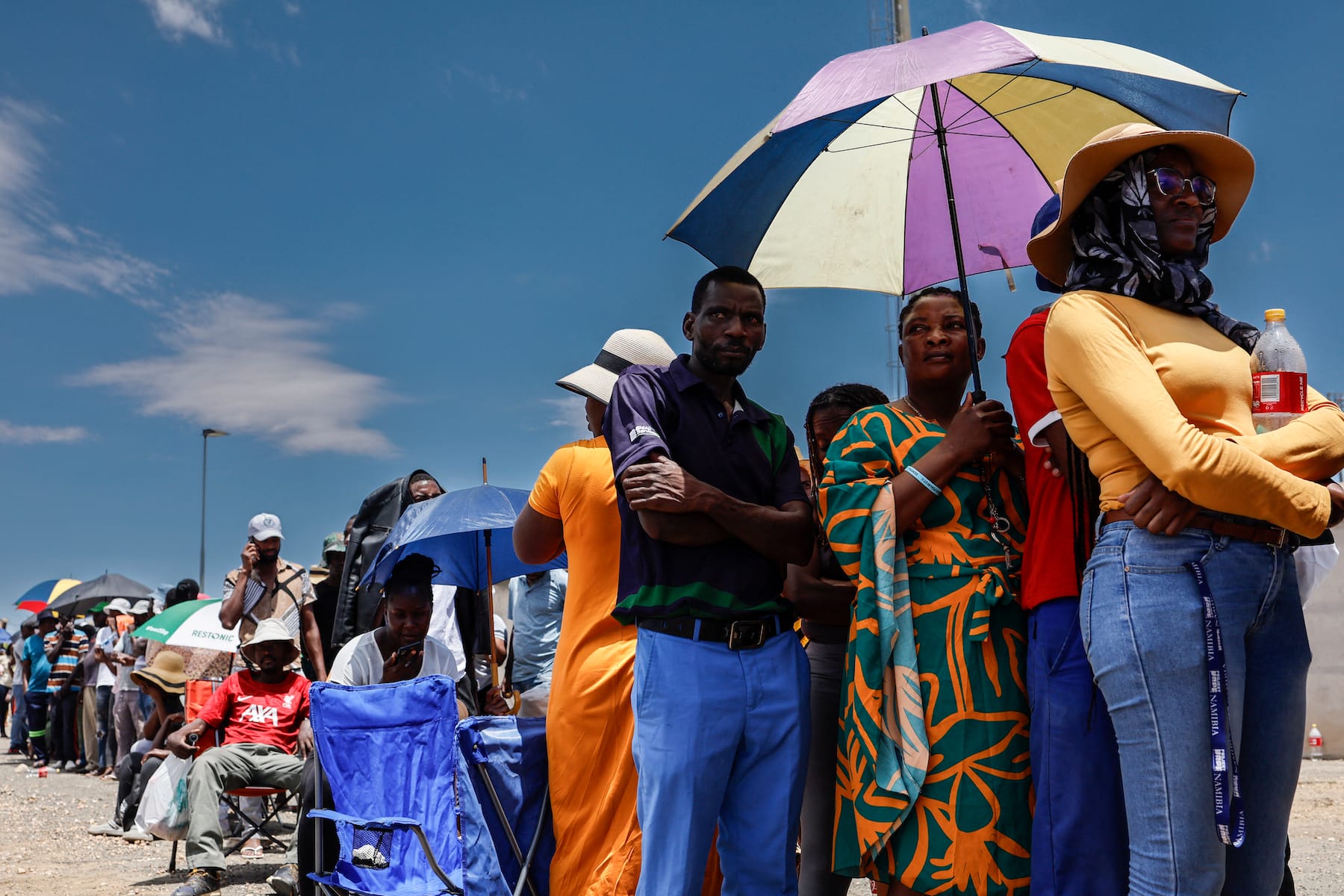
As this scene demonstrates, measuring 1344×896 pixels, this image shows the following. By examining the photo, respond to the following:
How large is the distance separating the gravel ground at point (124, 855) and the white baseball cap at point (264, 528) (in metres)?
2.08

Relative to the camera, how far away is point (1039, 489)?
115 inches

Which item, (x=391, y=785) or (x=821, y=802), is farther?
(x=391, y=785)

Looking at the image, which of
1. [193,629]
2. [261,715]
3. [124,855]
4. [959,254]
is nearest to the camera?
[959,254]

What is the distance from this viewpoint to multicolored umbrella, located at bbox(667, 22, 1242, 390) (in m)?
3.96

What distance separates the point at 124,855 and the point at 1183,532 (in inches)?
327

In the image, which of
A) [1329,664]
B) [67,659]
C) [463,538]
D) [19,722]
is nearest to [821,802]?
[463,538]

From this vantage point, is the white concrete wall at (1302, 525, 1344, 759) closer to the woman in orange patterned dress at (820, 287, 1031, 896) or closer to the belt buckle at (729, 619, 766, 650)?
the woman in orange patterned dress at (820, 287, 1031, 896)

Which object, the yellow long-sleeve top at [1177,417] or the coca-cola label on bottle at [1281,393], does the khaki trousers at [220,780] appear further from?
the coca-cola label on bottle at [1281,393]

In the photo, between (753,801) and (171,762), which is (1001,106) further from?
(171,762)

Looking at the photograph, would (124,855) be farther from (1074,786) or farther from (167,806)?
(1074,786)

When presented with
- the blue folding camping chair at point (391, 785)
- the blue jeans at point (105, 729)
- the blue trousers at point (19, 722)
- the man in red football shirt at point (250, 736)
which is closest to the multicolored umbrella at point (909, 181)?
the blue folding camping chair at point (391, 785)

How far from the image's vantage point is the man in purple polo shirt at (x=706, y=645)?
305cm

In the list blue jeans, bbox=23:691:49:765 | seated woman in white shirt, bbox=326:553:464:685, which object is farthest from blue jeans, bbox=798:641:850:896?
blue jeans, bbox=23:691:49:765

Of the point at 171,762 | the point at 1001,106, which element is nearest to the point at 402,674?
the point at 171,762
